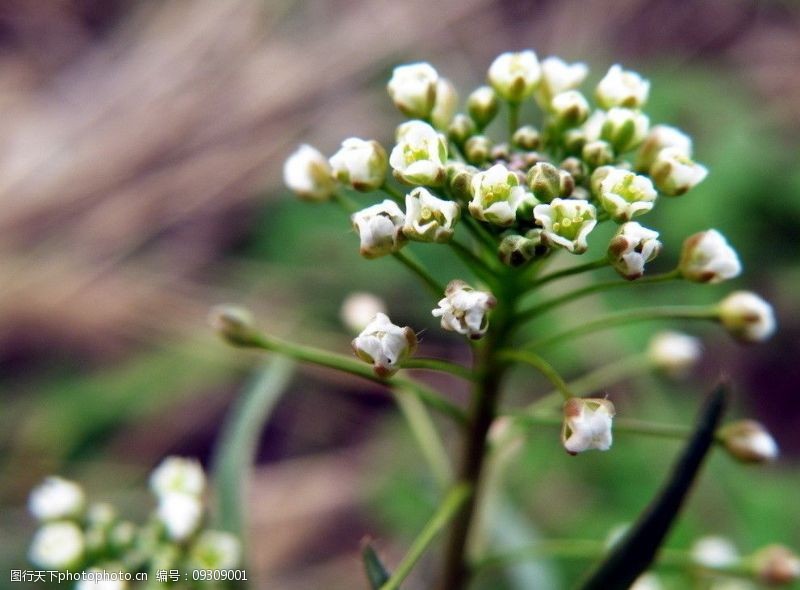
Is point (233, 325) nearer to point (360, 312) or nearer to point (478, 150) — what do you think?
point (360, 312)

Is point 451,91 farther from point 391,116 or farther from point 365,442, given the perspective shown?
point 391,116

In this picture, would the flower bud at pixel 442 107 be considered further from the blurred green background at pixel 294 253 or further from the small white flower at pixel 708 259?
the blurred green background at pixel 294 253

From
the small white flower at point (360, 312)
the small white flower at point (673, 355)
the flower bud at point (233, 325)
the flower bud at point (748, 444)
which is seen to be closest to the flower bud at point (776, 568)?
the flower bud at point (748, 444)

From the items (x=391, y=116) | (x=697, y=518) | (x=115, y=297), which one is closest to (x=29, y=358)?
(x=115, y=297)

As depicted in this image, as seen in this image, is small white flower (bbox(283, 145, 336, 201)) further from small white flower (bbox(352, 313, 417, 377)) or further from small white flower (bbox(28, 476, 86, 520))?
small white flower (bbox(28, 476, 86, 520))

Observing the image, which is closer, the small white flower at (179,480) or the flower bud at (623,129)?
the flower bud at (623,129)

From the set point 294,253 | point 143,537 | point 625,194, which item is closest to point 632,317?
point 625,194
